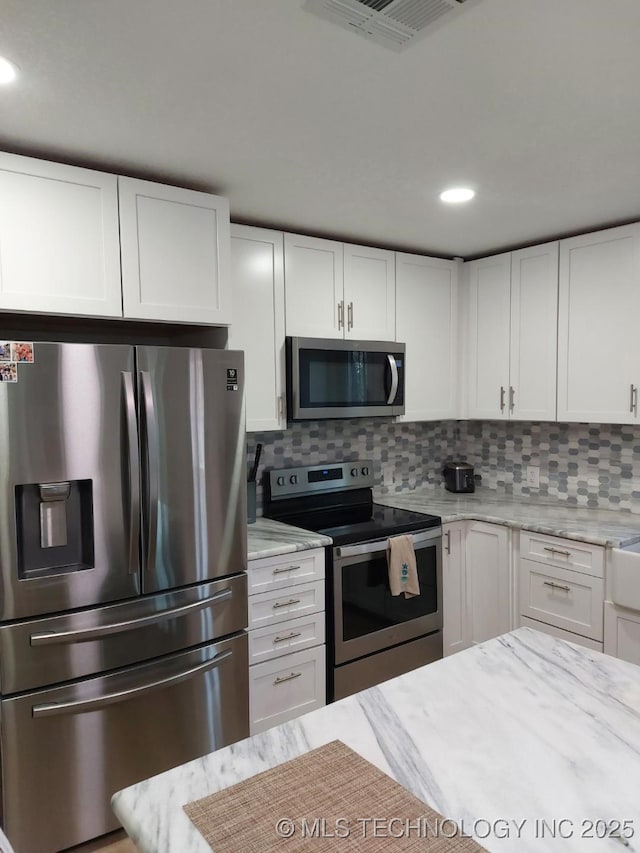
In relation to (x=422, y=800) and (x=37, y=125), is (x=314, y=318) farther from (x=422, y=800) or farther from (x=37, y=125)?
(x=422, y=800)

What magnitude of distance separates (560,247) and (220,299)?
184 cm

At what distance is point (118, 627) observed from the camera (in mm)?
1930

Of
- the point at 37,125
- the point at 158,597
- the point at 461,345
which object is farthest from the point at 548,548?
the point at 37,125

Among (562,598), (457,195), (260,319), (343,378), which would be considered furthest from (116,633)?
(457,195)

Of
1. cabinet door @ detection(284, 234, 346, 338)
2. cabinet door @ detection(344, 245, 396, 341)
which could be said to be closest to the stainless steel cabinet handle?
cabinet door @ detection(344, 245, 396, 341)

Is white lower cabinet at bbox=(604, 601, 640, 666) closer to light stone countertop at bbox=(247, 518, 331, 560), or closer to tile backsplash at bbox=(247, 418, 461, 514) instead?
light stone countertop at bbox=(247, 518, 331, 560)

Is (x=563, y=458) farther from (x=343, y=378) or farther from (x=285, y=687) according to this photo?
(x=285, y=687)

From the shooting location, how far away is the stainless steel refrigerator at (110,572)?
179cm

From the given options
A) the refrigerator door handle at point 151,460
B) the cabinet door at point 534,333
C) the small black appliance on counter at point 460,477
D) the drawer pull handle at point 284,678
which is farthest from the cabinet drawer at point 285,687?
the cabinet door at point 534,333

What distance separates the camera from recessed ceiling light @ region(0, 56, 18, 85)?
1392 millimetres

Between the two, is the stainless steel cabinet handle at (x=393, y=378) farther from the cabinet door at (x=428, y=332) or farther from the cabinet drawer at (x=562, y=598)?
the cabinet drawer at (x=562, y=598)

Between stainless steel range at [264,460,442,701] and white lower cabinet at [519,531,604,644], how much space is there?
1.46 feet

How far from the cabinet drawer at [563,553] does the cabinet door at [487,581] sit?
0.13m

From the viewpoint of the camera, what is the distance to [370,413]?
3.05m
